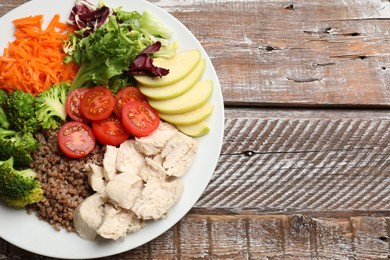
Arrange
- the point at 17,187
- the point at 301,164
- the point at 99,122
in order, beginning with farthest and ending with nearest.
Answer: the point at 301,164, the point at 99,122, the point at 17,187

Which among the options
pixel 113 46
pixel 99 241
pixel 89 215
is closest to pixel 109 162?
pixel 89 215

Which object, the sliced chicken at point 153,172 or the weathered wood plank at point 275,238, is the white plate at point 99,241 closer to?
the sliced chicken at point 153,172

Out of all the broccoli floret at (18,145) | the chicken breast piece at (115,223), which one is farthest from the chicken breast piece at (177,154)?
the broccoli floret at (18,145)

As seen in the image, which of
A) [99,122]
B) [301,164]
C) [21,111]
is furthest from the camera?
[301,164]

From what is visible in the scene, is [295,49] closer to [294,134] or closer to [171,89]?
[294,134]

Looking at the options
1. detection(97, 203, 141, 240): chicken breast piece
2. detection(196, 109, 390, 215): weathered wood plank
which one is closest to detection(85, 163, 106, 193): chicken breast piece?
detection(97, 203, 141, 240): chicken breast piece

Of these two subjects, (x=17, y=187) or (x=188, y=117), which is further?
(x=188, y=117)
